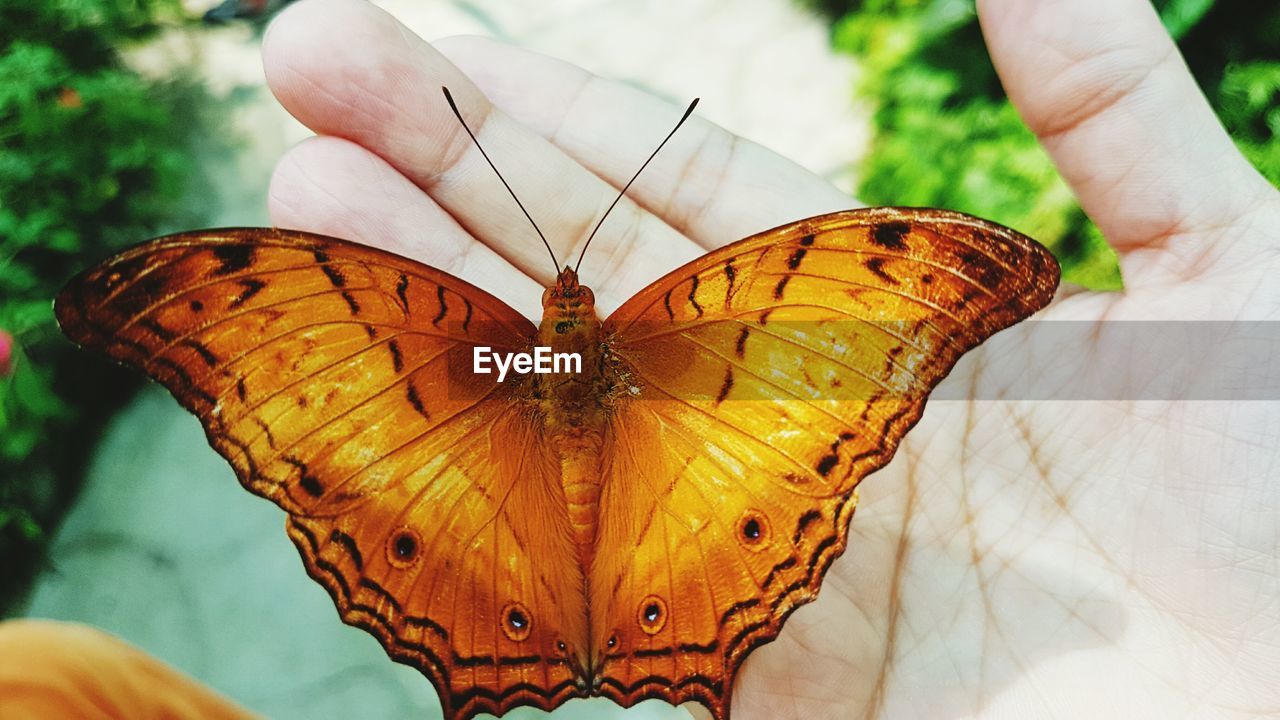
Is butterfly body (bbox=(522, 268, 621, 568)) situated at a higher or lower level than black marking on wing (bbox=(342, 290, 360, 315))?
lower

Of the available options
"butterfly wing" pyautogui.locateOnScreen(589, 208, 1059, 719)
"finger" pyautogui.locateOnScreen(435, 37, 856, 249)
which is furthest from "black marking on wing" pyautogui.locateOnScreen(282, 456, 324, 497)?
"finger" pyautogui.locateOnScreen(435, 37, 856, 249)

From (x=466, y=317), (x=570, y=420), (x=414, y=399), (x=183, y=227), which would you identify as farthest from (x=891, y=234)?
(x=183, y=227)

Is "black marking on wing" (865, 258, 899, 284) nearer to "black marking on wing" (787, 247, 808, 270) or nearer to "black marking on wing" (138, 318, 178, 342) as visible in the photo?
"black marking on wing" (787, 247, 808, 270)

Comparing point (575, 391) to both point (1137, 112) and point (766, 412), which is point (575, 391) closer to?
point (766, 412)

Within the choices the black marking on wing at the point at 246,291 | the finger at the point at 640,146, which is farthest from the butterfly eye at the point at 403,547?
the finger at the point at 640,146

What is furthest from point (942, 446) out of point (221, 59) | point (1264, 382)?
point (221, 59)
